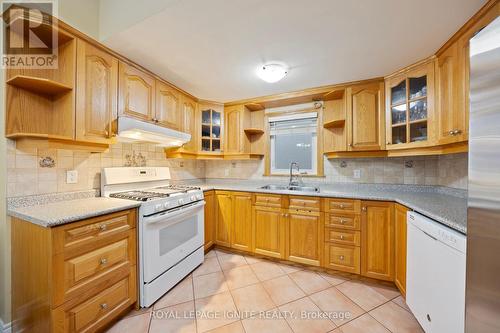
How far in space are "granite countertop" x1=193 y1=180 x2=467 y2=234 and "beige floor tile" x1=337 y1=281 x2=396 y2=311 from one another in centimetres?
87

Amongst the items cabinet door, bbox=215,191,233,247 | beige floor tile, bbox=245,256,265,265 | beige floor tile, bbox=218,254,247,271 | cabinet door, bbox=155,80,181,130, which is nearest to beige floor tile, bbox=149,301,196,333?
beige floor tile, bbox=218,254,247,271

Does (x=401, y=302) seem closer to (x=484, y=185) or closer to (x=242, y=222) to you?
(x=484, y=185)

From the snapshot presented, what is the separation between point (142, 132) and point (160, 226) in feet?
2.81

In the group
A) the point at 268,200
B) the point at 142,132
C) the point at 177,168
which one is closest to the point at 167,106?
the point at 142,132

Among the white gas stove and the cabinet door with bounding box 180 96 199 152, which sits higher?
the cabinet door with bounding box 180 96 199 152

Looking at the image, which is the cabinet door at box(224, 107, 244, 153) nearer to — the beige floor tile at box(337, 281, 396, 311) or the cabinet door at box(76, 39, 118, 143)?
the cabinet door at box(76, 39, 118, 143)

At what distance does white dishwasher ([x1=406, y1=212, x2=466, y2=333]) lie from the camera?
977mm

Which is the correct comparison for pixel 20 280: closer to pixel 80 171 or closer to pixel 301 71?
pixel 80 171

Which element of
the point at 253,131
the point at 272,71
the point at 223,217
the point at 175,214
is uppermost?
the point at 272,71

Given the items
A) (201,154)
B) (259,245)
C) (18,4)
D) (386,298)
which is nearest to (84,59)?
(18,4)

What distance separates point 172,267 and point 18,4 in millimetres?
2214

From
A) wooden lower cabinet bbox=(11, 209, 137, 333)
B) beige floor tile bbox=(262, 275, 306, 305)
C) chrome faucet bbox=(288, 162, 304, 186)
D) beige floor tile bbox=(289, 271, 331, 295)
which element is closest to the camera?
wooden lower cabinet bbox=(11, 209, 137, 333)

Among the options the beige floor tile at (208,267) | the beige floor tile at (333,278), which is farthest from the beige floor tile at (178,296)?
the beige floor tile at (333,278)

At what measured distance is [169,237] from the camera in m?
1.80
